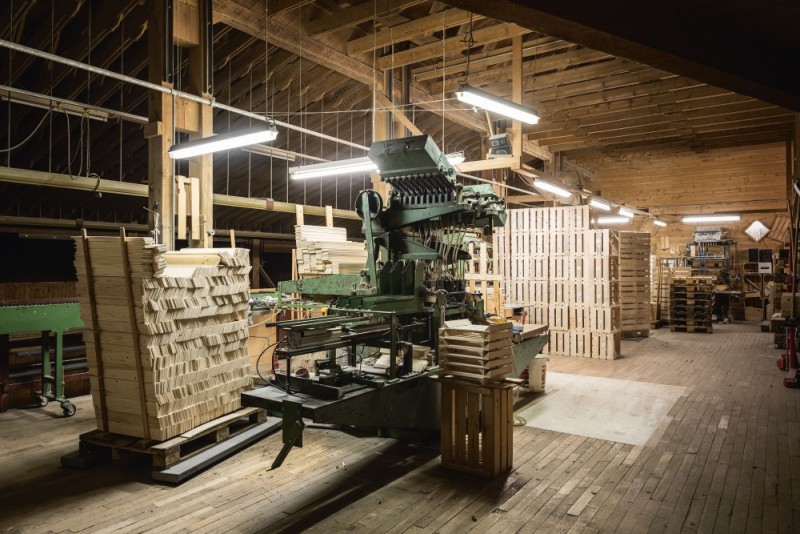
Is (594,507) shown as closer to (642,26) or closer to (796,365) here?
(642,26)

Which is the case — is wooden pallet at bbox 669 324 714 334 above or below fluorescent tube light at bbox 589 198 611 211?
below

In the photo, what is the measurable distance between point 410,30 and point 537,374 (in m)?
6.88

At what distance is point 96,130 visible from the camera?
37.2 ft

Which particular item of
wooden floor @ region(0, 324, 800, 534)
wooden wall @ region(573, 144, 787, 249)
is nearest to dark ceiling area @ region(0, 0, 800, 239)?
wooden wall @ region(573, 144, 787, 249)

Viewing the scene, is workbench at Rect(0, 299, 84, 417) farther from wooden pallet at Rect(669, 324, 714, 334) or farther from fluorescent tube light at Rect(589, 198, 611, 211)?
wooden pallet at Rect(669, 324, 714, 334)

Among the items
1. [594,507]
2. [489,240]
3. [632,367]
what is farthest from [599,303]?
[594,507]

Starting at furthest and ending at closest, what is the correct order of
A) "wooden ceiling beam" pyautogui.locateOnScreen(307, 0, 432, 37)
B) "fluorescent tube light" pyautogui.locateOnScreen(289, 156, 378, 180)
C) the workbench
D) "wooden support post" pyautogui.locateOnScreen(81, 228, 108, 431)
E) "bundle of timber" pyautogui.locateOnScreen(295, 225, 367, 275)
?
1. "bundle of timber" pyautogui.locateOnScreen(295, 225, 367, 275)
2. "wooden ceiling beam" pyautogui.locateOnScreen(307, 0, 432, 37)
3. "fluorescent tube light" pyautogui.locateOnScreen(289, 156, 378, 180)
4. the workbench
5. "wooden support post" pyautogui.locateOnScreen(81, 228, 108, 431)

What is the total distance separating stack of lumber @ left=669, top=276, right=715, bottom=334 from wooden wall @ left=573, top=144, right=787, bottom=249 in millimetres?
4543

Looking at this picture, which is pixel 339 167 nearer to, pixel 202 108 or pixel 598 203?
pixel 202 108

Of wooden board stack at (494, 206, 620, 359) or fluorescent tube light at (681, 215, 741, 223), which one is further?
fluorescent tube light at (681, 215, 741, 223)

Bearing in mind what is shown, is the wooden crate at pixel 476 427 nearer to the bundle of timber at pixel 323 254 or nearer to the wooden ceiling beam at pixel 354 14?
the bundle of timber at pixel 323 254

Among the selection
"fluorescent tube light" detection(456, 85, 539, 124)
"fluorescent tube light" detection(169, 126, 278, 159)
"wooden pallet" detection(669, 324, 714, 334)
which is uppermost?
"fluorescent tube light" detection(456, 85, 539, 124)

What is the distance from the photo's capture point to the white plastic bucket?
847 centimetres

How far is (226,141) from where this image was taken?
6898 millimetres
